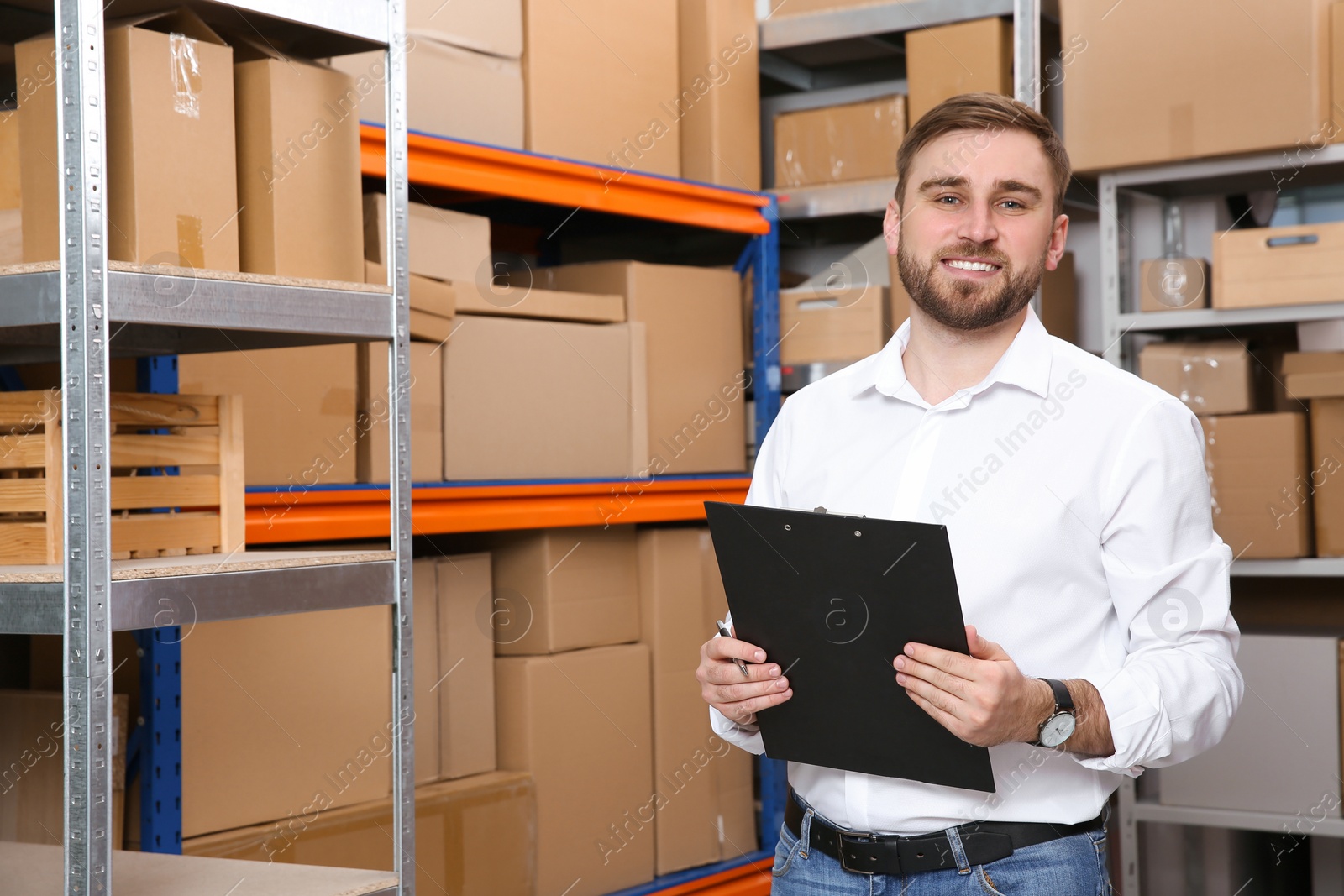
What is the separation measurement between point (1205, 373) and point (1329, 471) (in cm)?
31

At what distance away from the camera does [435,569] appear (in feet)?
8.28

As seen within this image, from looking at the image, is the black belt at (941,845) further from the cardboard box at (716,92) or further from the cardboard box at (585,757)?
the cardboard box at (716,92)

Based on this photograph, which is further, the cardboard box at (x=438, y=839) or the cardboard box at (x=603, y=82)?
the cardboard box at (x=603, y=82)

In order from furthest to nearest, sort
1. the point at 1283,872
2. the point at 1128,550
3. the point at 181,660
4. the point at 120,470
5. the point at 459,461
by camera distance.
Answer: the point at 1283,872, the point at 459,461, the point at 120,470, the point at 181,660, the point at 1128,550

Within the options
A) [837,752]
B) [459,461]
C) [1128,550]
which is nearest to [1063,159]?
[1128,550]

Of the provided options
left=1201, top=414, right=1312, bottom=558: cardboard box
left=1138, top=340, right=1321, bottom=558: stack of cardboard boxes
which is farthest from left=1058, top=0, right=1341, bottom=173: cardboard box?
left=1201, top=414, right=1312, bottom=558: cardboard box

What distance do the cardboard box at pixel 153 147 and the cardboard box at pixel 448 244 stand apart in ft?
2.23

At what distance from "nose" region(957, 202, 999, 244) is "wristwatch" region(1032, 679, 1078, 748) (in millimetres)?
554

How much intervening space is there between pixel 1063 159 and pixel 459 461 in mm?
1328

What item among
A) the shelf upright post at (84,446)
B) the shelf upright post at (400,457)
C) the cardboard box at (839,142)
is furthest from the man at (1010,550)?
the cardboard box at (839,142)

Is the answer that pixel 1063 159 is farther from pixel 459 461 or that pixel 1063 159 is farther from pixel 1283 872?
pixel 1283 872

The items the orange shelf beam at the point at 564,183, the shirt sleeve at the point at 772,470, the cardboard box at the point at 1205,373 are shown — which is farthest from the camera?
the cardboard box at the point at 1205,373

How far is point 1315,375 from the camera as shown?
262 centimetres

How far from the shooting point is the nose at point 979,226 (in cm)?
158
